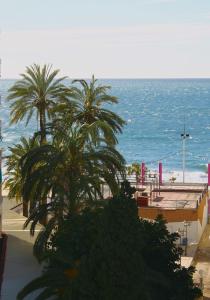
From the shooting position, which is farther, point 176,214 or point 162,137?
point 162,137

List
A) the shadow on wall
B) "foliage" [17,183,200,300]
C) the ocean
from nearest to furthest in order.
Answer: "foliage" [17,183,200,300] < the shadow on wall < the ocean

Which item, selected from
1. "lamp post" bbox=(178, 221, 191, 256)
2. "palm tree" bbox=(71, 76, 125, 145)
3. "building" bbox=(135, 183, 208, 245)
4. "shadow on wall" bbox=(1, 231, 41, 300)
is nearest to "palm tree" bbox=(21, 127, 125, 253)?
"shadow on wall" bbox=(1, 231, 41, 300)

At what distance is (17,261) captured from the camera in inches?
1256

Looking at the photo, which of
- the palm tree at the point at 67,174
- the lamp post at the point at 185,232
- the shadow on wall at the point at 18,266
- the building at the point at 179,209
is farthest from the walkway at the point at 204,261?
the shadow on wall at the point at 18,266

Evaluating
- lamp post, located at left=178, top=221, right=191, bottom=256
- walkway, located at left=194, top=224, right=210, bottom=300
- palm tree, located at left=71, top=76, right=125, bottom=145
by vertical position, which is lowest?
walkway, located at left=194, top=224, right=210, bottom=300

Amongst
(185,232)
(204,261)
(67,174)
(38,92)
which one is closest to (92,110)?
(38,92)

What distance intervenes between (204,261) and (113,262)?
69.0 feet

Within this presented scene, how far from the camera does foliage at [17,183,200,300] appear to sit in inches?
789

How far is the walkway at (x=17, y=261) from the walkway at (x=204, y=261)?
26.2 feet

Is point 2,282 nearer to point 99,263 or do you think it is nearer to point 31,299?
point 31,299

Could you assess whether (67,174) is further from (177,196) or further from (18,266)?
(177,196)

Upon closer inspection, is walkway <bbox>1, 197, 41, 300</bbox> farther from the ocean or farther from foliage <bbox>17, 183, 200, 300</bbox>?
the ocean

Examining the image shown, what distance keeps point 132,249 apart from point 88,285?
1.82m

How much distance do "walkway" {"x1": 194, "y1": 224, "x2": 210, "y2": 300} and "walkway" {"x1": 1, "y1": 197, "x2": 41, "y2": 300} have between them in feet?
26.2
